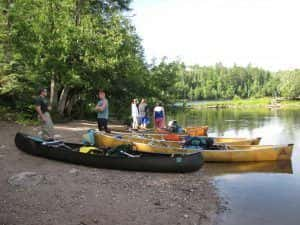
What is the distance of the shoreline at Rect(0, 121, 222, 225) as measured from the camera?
596 cm

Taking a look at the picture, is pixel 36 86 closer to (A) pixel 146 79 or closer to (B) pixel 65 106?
(B) pixel 65 106

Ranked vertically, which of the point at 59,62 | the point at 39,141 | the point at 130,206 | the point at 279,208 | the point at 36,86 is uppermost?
the point at 59,62

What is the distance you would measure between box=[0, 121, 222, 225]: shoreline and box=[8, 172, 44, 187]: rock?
0.12 metres

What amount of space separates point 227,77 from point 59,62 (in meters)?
114

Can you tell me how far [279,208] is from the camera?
796cm

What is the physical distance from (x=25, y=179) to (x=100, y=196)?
1.86 metres

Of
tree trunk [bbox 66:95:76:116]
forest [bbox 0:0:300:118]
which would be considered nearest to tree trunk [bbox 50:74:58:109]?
forest [bbox 0:0:300:118]

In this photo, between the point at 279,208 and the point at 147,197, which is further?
the point at 279,208

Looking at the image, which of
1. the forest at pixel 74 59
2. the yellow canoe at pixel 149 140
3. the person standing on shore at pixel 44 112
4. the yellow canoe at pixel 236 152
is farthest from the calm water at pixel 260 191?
the forest at pixel 74 59

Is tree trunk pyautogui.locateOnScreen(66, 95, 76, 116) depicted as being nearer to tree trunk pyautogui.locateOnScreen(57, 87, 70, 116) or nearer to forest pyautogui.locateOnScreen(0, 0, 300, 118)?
forest pyautogui.locateOnScreen(0, 0, 300, 118)

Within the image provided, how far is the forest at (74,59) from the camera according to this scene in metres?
17.2

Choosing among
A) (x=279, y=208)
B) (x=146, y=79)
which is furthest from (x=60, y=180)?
(x=146, y=79)

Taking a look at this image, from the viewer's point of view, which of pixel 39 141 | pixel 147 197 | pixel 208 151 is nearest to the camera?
pixel 147 197

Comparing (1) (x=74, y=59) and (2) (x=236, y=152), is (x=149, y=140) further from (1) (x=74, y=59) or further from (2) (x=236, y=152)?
(1) (x=74, y=59)
